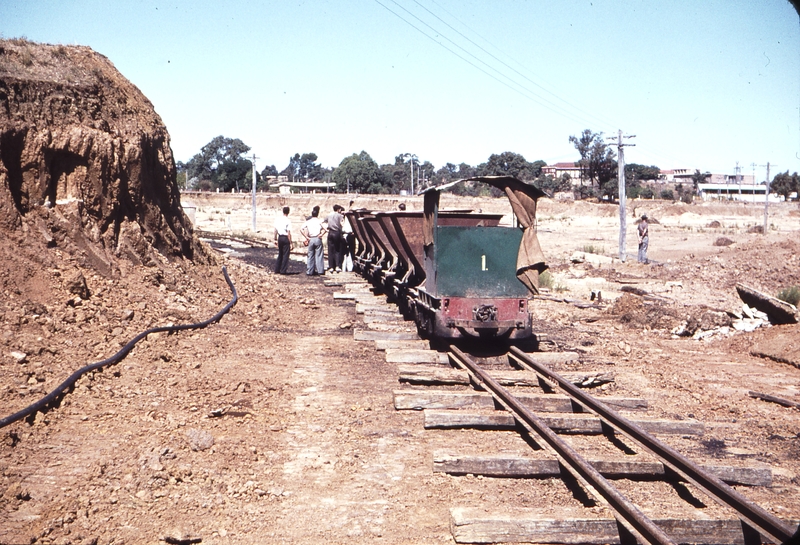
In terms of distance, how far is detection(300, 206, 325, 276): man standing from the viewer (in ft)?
59.5

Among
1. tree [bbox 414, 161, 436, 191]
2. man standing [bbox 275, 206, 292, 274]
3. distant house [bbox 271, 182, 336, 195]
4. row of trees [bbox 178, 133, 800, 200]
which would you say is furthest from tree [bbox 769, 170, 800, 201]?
man standing [bbox 275, 206, 292, 274]

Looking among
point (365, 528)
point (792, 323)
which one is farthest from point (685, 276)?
point (365, 528)

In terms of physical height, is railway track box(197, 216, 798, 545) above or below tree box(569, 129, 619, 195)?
below

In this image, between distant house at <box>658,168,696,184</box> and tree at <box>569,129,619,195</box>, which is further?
distant house at <box>658,168,696,184</box>

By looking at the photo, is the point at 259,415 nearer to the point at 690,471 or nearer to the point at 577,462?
the point at 577,462

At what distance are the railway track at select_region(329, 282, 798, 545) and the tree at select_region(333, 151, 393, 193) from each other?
97.1m

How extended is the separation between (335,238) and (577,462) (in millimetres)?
15450

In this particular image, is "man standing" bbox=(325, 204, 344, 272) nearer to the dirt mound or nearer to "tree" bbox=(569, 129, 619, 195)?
the dirt mound

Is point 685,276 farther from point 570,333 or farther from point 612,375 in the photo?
point 612,375

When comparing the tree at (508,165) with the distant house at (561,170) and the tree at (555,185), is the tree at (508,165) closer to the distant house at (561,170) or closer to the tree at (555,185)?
the tree at (555,185)

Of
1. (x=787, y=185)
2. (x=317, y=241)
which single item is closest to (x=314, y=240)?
(x=317, y=241)

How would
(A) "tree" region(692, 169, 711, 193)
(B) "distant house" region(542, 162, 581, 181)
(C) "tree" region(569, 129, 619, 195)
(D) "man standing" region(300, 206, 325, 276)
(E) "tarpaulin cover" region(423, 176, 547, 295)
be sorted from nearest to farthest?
(E) "tarpaulin cover" region(423, 176, 547, 295)
(D) "man standing" region(300, 206, 325, 276)
(C) "tree" region(569, 129, 619, 195)
(A) "tree" region(692, 169, 711, 193)
(B) "distant house" region(542, 162, 581, 181)

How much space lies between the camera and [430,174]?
13862cm

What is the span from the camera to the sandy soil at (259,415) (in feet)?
15.6
